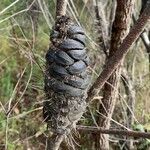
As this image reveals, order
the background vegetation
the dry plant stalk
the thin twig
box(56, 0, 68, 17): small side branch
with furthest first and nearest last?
the background vegetation < the dry plant stalk < box(56, 0, 68, 17): small side branch < the thin twig

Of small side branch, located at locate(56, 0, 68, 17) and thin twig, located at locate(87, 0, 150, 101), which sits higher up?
small side branch, located at locate(56, 0, 68, 17)

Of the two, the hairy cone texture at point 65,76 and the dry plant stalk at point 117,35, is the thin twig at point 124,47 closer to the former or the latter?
the hairy cone texture at point 65,76

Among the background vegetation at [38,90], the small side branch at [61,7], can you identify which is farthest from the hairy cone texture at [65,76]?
the background vegetation at [38,90]

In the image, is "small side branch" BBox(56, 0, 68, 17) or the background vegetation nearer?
"small side branch" BBox(56, 0, 68, 17)

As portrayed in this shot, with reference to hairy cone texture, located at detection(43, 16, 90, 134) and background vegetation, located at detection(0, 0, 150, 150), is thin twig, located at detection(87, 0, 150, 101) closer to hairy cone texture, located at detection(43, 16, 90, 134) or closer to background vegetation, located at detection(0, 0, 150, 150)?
hairy cone texture, located at detection(43, 16, 90, 134)

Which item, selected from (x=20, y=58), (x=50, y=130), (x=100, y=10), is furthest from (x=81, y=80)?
(x=20, y=58)

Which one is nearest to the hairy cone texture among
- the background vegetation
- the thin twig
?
the thin twig

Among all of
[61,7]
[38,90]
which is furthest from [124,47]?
[38,90]

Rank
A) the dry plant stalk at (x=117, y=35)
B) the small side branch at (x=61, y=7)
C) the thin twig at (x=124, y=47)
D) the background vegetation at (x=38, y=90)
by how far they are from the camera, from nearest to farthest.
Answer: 1. the thin twig at (x=124, y=47)
2. the small side branch at (x=61, y=7)
3. the dry plant stalk at (x=117, y=35)
4. the background vegetation at (x=38, y=90)
